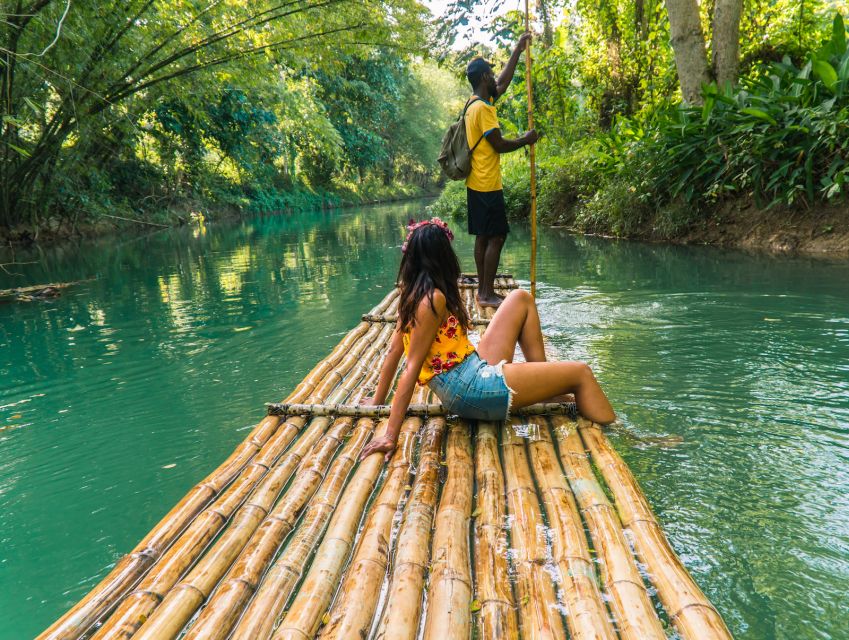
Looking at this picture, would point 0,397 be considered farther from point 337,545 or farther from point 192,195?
point 192,195

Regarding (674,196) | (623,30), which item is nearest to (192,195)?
(623,30)

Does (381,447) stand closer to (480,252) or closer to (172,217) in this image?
(480,252)

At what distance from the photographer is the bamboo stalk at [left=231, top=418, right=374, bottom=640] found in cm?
133

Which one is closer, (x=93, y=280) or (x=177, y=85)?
(x=93, y=280)

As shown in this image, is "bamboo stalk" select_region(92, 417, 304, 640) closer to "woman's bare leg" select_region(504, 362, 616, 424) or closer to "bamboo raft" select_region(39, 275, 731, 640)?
"bamboo raft" select_region(39, 275, 731, 640)

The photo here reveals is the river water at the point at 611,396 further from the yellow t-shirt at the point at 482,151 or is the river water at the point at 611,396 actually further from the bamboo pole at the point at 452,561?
the yellow t-shirt at the point at 482,151

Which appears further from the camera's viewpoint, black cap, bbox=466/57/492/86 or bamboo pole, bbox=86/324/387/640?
black cap, bbox=466/57/492/86

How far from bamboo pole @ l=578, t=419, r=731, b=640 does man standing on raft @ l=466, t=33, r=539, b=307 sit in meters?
2.38

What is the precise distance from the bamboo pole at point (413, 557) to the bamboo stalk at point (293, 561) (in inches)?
9.7

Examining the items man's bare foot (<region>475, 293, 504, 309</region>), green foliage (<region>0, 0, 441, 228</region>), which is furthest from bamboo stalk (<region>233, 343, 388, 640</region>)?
green foliage (<region>0, 0, 441, 228</region>)

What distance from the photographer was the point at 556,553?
150 cm

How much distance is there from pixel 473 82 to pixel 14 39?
5487 millimetres

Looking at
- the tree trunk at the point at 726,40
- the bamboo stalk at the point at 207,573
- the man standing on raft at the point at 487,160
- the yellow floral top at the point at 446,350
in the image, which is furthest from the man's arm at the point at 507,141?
the tree trunk at the point at 726,40

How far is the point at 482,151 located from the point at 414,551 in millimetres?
3142
